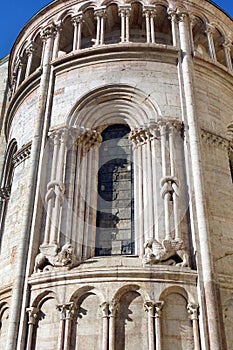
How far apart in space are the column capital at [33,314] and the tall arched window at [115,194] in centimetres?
200

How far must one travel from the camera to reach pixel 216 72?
1338 cm

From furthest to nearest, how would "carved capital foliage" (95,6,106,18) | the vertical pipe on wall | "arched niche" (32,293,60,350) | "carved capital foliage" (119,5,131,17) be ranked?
"carved capital foliage" (95,6,106,18), "carved capital foliage" (119,5,131,17), the vertical pipe on wall, "arched niche" (32,293,60,350)

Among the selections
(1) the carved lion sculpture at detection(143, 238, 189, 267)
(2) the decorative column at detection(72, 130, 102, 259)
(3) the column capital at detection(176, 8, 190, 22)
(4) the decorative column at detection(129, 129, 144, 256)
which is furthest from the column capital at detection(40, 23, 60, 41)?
(1) the carved lion sculpture at detection(143, 238, 189, 267)

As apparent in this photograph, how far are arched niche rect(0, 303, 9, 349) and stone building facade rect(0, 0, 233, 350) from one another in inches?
2.0

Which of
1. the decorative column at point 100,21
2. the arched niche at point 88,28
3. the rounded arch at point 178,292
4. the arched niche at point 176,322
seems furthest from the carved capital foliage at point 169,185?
the arched niche at point 88,28

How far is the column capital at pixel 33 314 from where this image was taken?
9.24 m

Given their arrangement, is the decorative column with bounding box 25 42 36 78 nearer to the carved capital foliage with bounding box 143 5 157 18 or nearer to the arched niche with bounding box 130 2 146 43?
the arched niche with bounding box 130 2 146 43

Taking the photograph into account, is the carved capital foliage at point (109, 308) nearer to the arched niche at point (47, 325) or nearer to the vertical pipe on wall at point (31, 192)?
the arched niche at point (47, 325)

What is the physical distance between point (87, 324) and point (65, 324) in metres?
0.45

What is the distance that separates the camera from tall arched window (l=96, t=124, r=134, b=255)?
10.6m

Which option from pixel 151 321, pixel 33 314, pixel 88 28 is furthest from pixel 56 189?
pixel 88 28

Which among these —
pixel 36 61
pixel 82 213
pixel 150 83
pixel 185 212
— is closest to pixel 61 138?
pixel 82 213

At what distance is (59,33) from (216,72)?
5.28m

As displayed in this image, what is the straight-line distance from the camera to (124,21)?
13.7 meters
